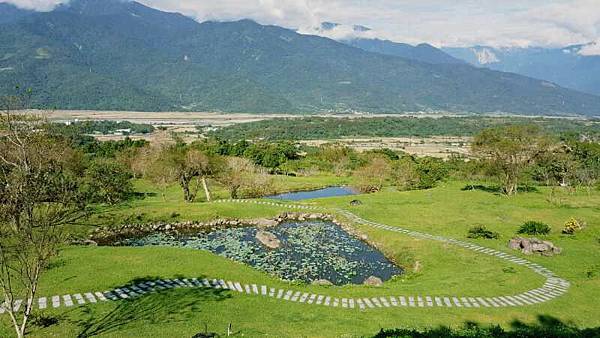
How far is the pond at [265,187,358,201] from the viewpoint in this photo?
216 ft

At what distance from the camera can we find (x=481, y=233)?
116 feet

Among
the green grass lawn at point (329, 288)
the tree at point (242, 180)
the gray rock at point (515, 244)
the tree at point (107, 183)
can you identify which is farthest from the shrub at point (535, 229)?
the tree at point (107, 183)

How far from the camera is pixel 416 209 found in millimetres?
46219

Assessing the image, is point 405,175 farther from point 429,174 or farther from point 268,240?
point 268,240

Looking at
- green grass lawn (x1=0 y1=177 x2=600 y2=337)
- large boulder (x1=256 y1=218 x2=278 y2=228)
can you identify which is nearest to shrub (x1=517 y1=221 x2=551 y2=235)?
green grass lawn (x1=0 y1=177 x2=600 y2=337)

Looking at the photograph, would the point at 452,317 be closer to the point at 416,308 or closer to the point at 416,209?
the point at 416,308

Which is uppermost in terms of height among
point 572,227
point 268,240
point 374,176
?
point 572,227

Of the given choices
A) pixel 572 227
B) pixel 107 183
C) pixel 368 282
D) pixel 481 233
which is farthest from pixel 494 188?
pixel 107 183

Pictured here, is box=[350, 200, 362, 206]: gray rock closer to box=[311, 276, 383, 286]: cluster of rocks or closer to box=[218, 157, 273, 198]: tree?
box=[218, 157, 273, 198]: tree

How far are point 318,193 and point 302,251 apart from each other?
35513 millimetres

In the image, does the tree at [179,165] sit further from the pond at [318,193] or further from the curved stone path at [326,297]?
the curved stone path at [326,297]

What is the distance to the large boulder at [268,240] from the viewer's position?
120ft

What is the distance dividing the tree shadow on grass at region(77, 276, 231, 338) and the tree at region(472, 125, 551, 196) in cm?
4289

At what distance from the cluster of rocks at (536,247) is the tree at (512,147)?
74.6ft
